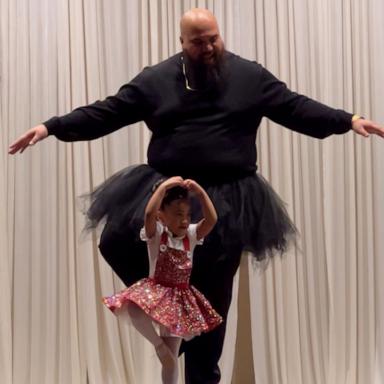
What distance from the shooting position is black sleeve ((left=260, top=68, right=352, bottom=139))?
6.50ft

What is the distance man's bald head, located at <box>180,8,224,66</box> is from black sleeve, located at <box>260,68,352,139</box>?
0.57 ft

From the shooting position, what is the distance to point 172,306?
185 cm

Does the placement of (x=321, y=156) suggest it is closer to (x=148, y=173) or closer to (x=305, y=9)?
(x=305, y=9)

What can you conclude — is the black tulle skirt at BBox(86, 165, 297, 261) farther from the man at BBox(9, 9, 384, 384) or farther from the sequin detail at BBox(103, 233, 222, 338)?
the sequin detail at BBox(103, 233, 222, 338)

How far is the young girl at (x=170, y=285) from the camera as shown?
1.82 meters

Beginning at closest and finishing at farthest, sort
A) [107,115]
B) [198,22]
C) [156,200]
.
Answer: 1. [156,200]
2. [198,22]
3. [107,115]

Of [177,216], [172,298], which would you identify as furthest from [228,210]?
[172,298]

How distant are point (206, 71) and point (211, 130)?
16 centimetres

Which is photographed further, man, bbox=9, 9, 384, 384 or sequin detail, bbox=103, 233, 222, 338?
Answer: man, bbox=9, 9, 384, 384

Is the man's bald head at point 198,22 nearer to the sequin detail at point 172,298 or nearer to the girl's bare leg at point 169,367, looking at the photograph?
the sequin detail at point 172,298

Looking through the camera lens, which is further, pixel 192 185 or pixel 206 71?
pixel 206 71

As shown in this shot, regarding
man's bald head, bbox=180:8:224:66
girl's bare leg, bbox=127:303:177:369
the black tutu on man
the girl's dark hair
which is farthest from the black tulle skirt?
man's bald head, bbox=180:8:224:66

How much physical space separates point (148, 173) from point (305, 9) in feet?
4.29

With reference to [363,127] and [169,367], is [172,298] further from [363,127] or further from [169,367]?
[363,127]
